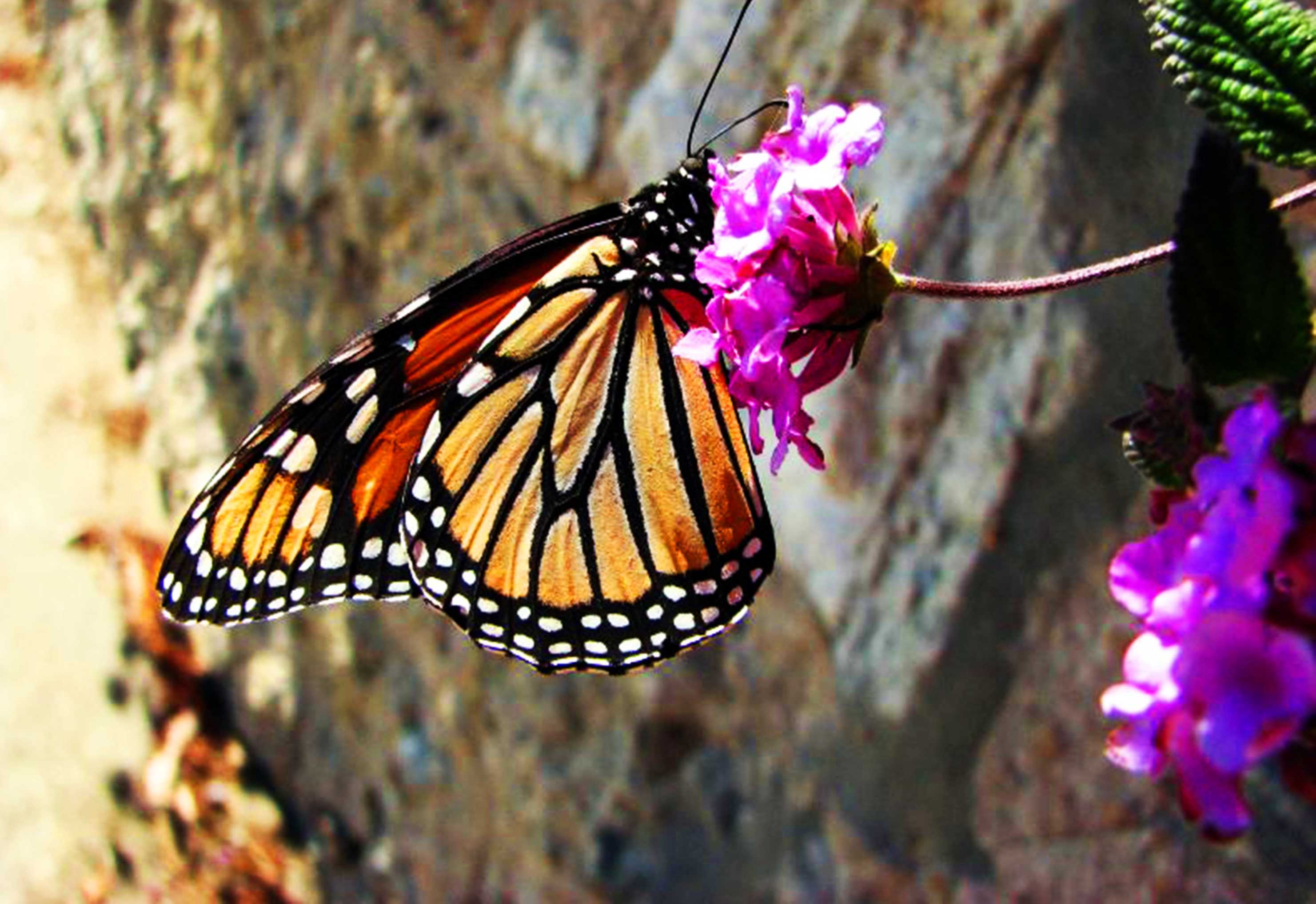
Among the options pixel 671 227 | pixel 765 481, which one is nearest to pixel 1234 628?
pixel 671 227

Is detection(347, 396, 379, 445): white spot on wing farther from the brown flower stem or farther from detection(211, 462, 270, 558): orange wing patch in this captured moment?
the brown flower stem

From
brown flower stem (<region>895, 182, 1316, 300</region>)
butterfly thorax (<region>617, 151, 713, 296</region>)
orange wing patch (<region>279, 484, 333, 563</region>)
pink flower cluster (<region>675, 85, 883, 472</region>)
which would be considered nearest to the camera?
brown flower stem (<region>895, 182, 1316, 300</region>)

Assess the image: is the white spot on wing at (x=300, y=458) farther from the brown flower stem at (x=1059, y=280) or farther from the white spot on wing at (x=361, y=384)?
the brown flower stem at (x=1059, y=280)

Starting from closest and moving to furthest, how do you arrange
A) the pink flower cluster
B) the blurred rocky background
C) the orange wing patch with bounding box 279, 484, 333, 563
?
the pink flower cluster → the orange wing patch with bounding box 279, 484, 333, 563 → the blurred rocky background

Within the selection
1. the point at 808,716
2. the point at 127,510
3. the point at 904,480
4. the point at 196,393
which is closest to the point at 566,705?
the point at 808,716

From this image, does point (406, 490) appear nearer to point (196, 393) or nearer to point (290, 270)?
point (290, 270)

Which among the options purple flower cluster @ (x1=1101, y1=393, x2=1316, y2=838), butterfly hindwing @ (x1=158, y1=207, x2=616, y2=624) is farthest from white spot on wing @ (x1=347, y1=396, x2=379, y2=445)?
purple flower cluster @ (x1=1101, y1=393, x2=1316, y2=838)

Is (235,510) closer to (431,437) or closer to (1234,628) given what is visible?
(431,437)
